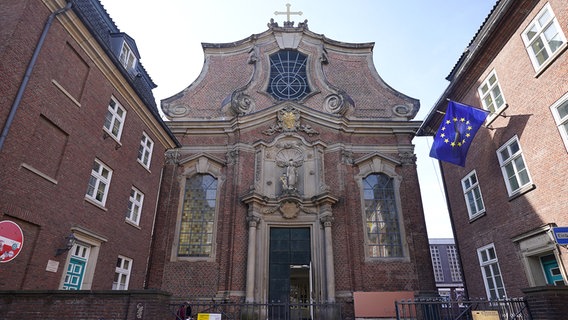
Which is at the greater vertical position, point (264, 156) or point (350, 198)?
point (264, 156)

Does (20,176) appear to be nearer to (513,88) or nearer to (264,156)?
(264,156)

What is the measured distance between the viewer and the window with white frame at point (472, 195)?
546 inches

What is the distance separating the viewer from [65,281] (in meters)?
10.4

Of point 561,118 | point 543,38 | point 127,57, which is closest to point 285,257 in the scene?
point 127,57

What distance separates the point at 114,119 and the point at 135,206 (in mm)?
3738

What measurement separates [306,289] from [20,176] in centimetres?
1452

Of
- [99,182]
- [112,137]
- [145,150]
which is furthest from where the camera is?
[145,150]

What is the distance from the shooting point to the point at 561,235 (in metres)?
9.05

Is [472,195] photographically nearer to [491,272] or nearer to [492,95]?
[491,272]

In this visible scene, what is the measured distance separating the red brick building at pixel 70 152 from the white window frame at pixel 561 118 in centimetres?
1383

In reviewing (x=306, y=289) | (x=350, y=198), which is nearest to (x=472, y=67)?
(x=350, y=198)

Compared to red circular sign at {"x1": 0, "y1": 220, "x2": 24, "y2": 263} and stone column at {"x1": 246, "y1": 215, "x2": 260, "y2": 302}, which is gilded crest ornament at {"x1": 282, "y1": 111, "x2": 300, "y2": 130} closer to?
stone column at {"x1": 246, "y1": 215, "x2": 260, "y2": 302}

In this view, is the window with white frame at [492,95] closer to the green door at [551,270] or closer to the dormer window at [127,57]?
the green door at [551,270]

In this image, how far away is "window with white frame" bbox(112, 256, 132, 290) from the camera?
13.1 m
